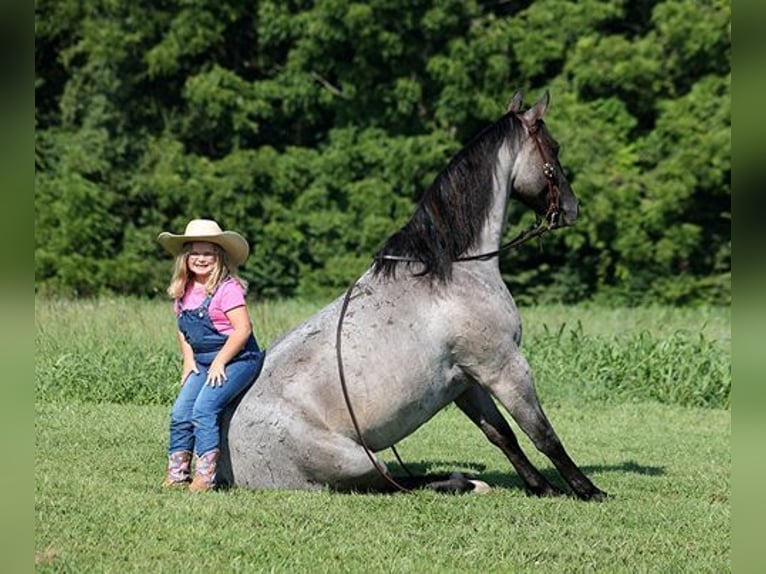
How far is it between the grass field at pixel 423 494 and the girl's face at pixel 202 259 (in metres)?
1.24

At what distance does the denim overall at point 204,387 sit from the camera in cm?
639

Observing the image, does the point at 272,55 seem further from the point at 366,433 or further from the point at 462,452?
the point at 366,433

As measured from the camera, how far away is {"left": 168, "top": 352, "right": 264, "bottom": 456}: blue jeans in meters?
6.38

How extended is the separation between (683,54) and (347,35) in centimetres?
750

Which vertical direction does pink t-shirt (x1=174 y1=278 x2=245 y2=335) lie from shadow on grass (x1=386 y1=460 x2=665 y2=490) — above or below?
above

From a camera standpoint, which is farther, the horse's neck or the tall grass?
the tall grass

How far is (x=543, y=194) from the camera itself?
284 inches

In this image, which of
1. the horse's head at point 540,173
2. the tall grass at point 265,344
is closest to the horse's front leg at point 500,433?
the horse's head at point 540,173

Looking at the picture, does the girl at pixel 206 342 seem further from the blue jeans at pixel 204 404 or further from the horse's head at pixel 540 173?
the horse's head at pixel 540 173

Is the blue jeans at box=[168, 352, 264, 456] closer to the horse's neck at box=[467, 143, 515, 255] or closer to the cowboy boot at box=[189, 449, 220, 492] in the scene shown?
the cowboy boot at box=[189, 449, 220, 492]

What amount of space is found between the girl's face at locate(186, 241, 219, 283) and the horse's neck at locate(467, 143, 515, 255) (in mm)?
1508

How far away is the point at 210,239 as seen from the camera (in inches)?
258

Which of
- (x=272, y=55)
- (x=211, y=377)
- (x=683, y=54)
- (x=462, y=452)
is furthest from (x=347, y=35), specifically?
(x=211, y=377)

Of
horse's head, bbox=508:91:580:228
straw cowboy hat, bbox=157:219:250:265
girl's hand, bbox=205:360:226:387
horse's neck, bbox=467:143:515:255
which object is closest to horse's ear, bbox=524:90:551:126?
horse's head, bbox=508:91:580:228
